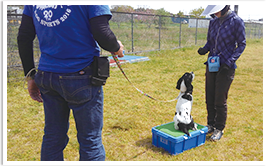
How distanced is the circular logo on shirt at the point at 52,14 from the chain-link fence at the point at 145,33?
5.41m

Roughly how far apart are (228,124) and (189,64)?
5.92 metres

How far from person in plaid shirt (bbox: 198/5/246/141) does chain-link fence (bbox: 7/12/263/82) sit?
537 cm

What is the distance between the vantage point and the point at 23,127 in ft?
12.9

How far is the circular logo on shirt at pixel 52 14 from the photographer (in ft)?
5.57

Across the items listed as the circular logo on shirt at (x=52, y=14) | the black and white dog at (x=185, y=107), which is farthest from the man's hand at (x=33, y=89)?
the black and white dog at (x=185, y=107)

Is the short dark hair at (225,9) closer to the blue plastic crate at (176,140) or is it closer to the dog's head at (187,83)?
the dog's head at (187,83)

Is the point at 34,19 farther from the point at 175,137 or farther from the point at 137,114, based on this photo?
the point at 137,114

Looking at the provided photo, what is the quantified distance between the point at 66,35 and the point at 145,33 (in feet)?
35.3

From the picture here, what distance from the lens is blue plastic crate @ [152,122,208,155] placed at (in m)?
3.00

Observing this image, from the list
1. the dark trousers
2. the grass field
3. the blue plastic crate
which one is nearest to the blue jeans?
the grass field

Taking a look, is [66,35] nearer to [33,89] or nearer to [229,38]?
[33,89]

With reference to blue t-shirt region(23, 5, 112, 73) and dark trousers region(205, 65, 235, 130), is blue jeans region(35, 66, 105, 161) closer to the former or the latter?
blue t-shirt region(23, 5, 112, 73)

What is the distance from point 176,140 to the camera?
2938 mm

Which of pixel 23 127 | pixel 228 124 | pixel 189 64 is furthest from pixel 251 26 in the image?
pixel 23 127
